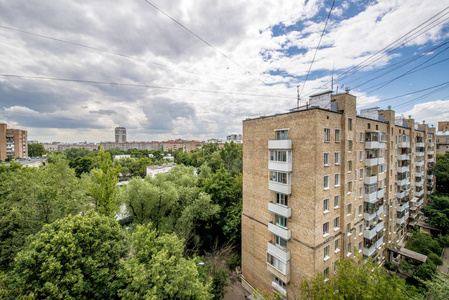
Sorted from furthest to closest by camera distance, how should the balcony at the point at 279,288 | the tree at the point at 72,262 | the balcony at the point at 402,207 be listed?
the balcony at the point at 402,207 → the balcony at the point at 279,288 → the tree at the point at 72,262

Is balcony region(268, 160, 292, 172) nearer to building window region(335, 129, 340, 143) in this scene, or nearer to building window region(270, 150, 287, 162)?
building window region(270, 150, 287, 162)

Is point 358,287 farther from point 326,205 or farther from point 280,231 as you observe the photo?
point 280,231

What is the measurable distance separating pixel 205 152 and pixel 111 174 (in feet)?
205

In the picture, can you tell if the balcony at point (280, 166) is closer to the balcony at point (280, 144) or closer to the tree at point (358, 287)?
the balcony at point (280, 144)

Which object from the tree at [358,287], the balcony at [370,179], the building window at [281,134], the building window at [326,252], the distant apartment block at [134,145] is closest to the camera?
the tree at [358,287]

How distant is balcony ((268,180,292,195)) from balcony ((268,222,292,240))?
2938 mm

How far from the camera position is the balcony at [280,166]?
13414 mm

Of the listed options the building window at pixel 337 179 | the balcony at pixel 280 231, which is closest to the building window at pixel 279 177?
the balcony at pixel 280 231

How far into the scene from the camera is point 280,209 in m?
14.0

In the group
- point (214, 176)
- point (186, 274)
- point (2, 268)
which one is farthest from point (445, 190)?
point (2, 268)

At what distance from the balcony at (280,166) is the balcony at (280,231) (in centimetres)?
465

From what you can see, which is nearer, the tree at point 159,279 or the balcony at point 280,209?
the tree at point 159,279

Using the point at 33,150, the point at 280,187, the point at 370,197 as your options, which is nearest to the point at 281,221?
the point at 280,187

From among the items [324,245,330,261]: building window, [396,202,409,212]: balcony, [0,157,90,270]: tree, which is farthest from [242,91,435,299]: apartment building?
[0,157,90,270]: tree
